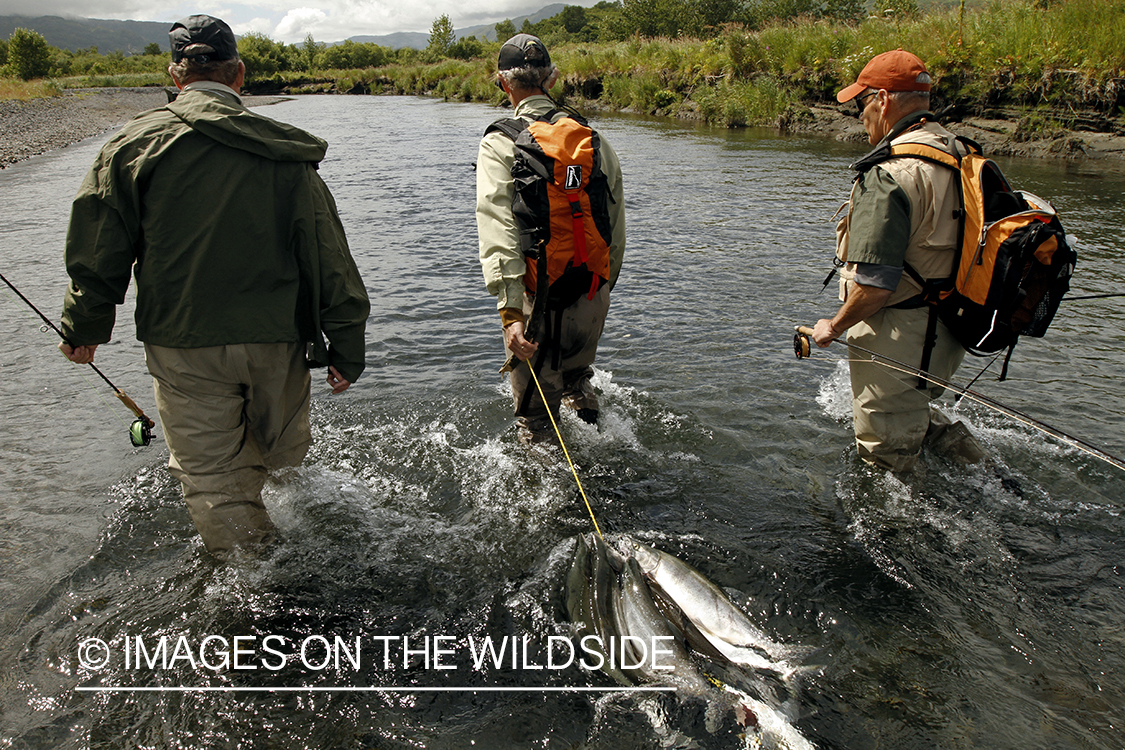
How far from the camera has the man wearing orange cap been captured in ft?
12.0

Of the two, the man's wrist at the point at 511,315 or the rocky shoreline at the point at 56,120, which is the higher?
the rocky shoreline at the point at 56,120

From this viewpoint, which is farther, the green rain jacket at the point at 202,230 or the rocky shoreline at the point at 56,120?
the rocky shoreline at the point at 56,120

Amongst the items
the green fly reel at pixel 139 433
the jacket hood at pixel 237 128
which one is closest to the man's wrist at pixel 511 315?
the jacket hood at pixel 237 128

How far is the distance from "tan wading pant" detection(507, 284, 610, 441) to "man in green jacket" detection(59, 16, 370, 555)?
130 cm

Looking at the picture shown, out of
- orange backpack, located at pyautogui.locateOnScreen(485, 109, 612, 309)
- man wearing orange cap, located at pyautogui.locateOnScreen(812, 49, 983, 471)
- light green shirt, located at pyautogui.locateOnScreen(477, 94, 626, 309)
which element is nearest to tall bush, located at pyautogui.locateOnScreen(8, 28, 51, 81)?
light green shirt, located at pyautogui.locateOnScreen(477, 94, 626, 309)

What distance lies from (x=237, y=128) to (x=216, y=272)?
70 centimetres

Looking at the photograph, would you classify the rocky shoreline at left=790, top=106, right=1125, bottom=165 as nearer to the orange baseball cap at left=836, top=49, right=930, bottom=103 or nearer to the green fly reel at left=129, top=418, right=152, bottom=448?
the orange baseball cap at left=836, top=49, right=930, bottom=103

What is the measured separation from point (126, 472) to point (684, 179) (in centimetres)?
1398

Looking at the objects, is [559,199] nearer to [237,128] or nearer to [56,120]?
[237,128]

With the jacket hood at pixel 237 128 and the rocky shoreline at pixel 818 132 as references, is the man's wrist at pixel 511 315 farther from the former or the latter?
the rocky shoreline at pixel 818 132

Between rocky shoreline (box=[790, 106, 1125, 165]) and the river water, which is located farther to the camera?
rocky shoreline (box=[790, 106, 1125, 165])

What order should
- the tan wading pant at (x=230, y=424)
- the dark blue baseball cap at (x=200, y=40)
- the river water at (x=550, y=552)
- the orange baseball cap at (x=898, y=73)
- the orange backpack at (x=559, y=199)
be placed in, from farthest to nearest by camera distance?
the orange backpack at (x=559, y=199)
the orange baseball cap at (x=898, y=73)
the tan wading pant at (x=230, y=424)
the dark blue baseball cap at (x=200, y=40)
the river water at (x=550, y=552)

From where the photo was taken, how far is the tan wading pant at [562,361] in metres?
4.54

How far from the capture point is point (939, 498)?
449 cm
